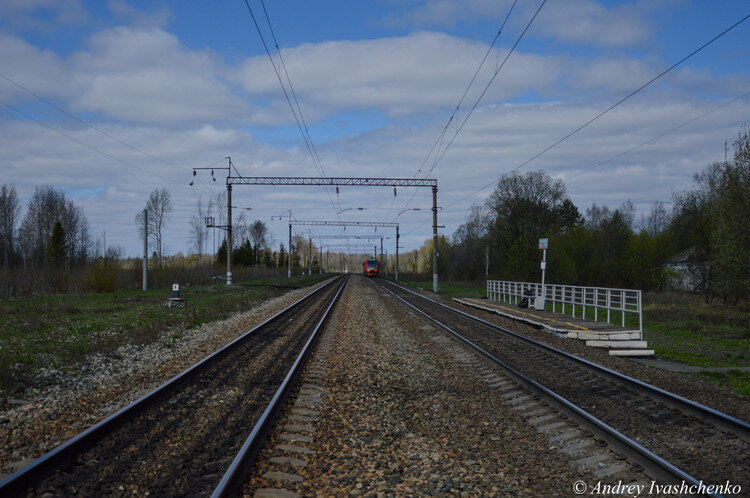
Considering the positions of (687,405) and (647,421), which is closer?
(647,421)

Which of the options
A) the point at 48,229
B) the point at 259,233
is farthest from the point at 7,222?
the point at 259,233

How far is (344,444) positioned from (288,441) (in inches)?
26.0

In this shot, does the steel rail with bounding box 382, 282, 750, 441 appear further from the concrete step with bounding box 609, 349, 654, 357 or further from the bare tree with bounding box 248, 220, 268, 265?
the bare tree with bounding box 248, 220, 268, 265

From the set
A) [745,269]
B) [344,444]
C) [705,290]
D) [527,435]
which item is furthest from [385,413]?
[705,290]

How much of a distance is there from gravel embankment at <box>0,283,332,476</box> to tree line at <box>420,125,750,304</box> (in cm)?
2310

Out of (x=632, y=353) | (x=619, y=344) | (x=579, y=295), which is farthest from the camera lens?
(x=579, y=295)

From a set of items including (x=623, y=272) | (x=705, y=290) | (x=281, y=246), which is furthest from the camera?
(x=281, y=246)

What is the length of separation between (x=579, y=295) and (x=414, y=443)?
85.3 ft

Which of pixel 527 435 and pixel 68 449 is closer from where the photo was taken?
pixel 68 449

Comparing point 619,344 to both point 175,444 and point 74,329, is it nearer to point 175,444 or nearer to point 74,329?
point 175,444

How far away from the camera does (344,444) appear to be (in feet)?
20.5

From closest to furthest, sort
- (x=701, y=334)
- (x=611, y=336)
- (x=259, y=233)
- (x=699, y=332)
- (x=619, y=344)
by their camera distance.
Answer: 1. (x=619, y=344)
2. (x=611, y=336)
3. (x=701, y=334)
4. (x=699, y=332)
5. (x=259, y=233)

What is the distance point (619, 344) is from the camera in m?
14.1

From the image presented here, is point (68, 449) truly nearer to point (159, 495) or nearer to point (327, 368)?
point (159, 495)
